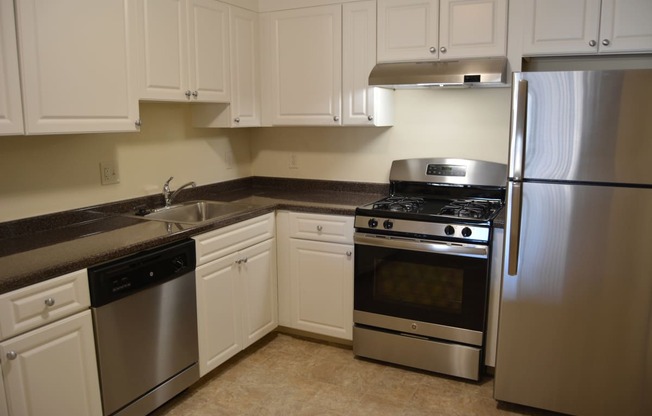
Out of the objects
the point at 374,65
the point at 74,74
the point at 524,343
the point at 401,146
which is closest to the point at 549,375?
the point at 524,343

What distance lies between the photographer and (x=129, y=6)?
250 cm

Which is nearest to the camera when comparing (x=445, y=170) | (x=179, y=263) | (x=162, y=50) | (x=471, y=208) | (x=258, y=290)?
(x=179, y=263)

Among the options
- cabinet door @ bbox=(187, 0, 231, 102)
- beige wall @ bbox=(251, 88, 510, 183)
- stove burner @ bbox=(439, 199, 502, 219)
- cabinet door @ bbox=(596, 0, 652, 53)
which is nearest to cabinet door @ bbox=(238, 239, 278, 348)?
beige wall @ bbox=(251, 88, 510, 183)

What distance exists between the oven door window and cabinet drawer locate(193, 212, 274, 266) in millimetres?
589

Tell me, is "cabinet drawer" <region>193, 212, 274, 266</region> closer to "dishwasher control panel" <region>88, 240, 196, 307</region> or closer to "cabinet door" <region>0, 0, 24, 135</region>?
"dishwasher control panel" <region>88, 240, 196, 307</region>

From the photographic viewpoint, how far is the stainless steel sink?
3.10 metres

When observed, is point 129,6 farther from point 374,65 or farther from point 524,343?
point 524,343

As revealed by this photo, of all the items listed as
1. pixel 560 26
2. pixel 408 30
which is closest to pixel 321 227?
pixel 408 30

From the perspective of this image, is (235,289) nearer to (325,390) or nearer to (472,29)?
(325,390)

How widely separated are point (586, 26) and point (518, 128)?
766mm

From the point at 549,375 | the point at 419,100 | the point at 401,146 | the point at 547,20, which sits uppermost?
→ the point at 547,20

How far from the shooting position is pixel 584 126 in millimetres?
2227

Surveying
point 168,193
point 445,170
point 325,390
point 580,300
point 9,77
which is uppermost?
point 9,77

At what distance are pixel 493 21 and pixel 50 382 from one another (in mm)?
2674
